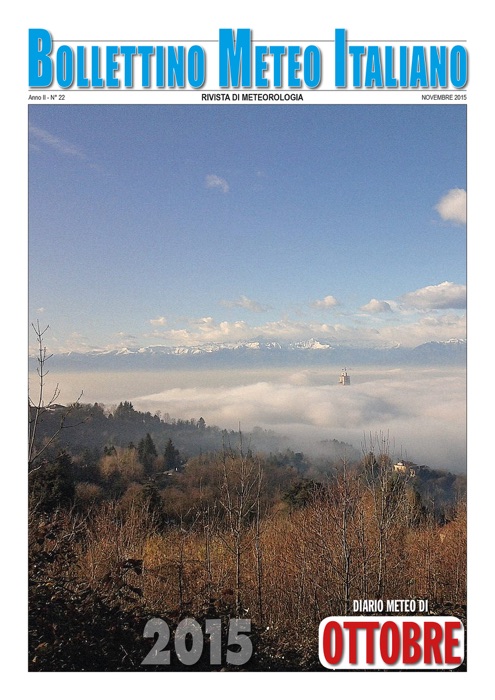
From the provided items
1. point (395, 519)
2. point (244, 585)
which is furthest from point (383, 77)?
Answer: point (244, 585)

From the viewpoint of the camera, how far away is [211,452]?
5504mm

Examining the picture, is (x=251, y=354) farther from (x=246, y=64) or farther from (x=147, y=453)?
(x=246, y=64)

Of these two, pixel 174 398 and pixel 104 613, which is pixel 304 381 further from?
pixel 104 613

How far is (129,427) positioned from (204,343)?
1.22 m

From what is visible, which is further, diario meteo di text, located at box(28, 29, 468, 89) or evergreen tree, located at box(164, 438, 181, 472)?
evergreen tree, located at box(164, 438, 181, 472)

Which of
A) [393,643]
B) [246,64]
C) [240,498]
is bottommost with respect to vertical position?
[393,643]

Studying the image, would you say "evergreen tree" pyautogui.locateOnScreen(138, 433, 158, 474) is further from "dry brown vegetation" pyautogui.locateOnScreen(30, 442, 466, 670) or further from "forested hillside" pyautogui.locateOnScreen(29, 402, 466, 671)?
"dry brown vegetation" pyautogui.locateOnScreen(30, 442, 466, 670)

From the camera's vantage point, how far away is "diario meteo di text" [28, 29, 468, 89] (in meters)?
4.51

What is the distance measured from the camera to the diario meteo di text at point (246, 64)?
4.51 meters

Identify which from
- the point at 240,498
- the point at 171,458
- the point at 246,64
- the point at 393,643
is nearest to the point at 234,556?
the point at 240,498

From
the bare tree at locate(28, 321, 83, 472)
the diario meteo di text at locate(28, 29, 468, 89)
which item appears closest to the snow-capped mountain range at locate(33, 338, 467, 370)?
the bare tree at locate(28, 321, 83, 472)

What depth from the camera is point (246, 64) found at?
456 cm

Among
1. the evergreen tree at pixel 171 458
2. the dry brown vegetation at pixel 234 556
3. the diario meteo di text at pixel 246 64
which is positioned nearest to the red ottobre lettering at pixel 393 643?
the dry brown vegetation at pixel 234 556

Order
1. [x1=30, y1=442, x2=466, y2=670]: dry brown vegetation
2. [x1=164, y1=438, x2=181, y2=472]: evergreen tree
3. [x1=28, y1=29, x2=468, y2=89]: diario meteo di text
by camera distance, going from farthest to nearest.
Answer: [x1=164, y1=438, x2=181, y2=472]: evergreen tree < [x1=30, y1=442, x2=466, y2=670]: dry brown vegetation < [x1=28, y1=29, x2=468, y2=89]: diario meteo di text
